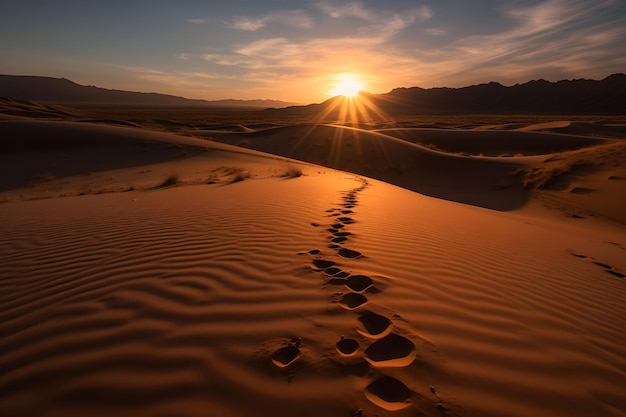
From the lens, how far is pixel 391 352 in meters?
2.22

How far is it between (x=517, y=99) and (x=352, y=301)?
14625 cm

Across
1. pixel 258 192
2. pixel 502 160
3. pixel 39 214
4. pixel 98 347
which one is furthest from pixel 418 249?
pixel 502 160

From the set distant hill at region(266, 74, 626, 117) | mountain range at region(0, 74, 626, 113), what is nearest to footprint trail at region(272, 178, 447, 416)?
distant hill at region(266, 74, 626, 117)

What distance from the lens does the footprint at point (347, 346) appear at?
2.19 metres

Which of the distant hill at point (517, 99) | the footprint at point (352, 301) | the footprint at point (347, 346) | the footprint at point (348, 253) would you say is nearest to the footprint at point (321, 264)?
the footprint at point (348, 253)

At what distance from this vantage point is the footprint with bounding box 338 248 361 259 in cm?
394

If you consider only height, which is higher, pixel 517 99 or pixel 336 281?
pixel 517 99

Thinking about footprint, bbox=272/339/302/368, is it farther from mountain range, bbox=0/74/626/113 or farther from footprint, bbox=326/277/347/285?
mountain range, bbox=0/74/626/113

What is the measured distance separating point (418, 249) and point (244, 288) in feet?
7.58

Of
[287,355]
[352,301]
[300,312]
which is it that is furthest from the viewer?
[352,301]

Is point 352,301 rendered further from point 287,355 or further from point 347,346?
point 287,355

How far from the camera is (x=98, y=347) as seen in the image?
7.29ft

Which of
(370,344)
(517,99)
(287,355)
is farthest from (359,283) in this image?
(517,99)

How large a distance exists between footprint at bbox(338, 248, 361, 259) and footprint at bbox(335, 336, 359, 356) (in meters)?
1.65
